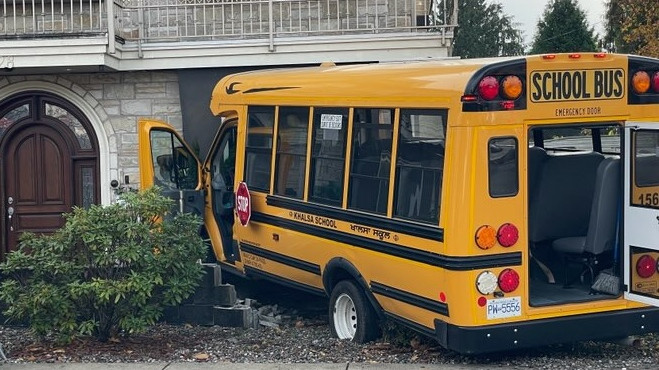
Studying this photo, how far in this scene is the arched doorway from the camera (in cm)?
1384

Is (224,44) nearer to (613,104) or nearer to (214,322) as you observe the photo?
(214,322)

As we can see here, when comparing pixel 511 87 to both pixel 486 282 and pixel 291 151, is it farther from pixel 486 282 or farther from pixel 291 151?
pixel 291 151

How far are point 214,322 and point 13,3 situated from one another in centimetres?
580

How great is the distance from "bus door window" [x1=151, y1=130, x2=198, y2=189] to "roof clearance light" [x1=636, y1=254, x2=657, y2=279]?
5060 mm

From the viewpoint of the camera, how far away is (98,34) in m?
12.5

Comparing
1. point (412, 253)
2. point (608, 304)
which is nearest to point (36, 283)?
point (412, 253)

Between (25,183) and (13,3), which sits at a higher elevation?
(13,3)

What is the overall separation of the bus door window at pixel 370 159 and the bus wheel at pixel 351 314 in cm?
73

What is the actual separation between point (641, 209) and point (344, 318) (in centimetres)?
264

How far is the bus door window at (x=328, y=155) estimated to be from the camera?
26.8 ft

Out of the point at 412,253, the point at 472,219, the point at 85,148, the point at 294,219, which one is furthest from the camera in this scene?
the point at 85,148

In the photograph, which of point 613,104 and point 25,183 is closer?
point 613,104

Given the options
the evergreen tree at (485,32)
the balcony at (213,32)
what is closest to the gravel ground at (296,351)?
the balcony at (213,32)

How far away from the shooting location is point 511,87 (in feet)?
22.4
